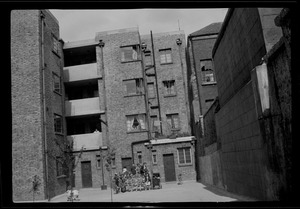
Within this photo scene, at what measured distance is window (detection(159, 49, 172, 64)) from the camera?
2786 cm

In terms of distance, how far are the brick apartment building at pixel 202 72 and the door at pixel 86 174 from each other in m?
9.66

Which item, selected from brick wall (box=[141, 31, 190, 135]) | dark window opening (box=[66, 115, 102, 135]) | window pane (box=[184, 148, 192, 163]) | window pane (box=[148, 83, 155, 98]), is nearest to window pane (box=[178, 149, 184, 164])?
window pane (box=[184, 148, 192, 163])

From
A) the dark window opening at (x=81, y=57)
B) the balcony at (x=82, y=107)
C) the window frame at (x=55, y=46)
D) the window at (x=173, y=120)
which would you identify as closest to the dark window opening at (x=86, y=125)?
the balcony at (x=82, y=107)

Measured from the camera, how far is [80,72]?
2566 cm

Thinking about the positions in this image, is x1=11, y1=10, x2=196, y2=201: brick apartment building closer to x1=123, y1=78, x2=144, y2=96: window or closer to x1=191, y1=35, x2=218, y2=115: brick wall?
x1=123, y1=78, x2=144, y2=96: window

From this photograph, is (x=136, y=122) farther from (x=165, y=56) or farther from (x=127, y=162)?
(x=165, y=56)

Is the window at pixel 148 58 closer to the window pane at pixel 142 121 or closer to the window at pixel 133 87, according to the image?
the window at pixel 133 87

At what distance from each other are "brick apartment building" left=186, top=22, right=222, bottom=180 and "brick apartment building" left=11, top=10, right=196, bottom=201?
2555mm

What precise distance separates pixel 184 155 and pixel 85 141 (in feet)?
29.6

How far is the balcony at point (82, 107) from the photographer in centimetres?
2472
